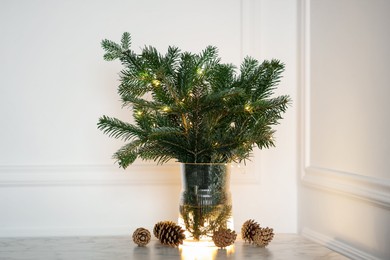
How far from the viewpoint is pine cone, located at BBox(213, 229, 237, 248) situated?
1.33 meters

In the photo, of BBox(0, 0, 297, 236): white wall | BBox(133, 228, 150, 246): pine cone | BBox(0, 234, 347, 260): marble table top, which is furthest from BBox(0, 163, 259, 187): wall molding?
BBox(133, 228, 150, 246): pine cone

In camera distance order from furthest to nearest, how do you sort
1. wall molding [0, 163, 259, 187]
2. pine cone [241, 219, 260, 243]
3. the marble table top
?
wall molding [0, 163, 259, 187] < pine cone [241, 219, 260, 243] < the marble table top

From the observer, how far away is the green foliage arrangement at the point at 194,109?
1.34 m

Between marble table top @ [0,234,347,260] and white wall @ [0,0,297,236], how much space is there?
0.85ft

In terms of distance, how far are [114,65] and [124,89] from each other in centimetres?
Result: 38

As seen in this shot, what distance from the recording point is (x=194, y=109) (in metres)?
1.35

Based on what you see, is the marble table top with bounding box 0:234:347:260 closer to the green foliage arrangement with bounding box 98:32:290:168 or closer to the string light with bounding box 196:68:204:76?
the green foliage arrangement with bounding box 98:32:290:168
